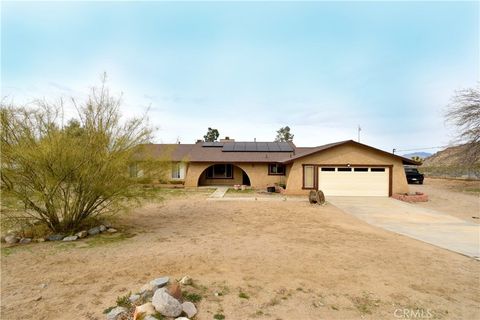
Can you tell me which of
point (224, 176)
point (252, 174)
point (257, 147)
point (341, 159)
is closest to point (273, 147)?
point (257, 147)

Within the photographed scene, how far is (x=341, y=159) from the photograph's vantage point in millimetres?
17641

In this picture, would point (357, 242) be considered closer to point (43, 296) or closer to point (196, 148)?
point (43, 296)

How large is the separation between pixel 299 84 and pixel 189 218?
39.6 ft

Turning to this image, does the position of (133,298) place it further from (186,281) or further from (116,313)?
(186,281)

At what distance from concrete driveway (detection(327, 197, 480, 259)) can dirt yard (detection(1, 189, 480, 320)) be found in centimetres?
85

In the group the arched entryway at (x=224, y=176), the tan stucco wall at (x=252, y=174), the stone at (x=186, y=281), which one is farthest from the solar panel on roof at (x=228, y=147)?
the stone at (x=186, y=281)

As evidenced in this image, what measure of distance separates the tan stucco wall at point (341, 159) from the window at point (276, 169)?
3691 mm

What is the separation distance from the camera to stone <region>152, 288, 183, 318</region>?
3.63 m

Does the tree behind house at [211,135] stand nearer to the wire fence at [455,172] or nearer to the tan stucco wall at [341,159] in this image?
the wire fence at [455,172]

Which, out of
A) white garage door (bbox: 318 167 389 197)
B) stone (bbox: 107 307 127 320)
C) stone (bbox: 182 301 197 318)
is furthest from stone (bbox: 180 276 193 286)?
white garage door (bbox: 318 167 389 197)

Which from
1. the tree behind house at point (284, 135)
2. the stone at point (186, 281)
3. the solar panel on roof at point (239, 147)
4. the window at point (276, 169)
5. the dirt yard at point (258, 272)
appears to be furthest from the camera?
the tree behind house at point (284, 135)

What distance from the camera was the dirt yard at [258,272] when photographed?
4.06 metres

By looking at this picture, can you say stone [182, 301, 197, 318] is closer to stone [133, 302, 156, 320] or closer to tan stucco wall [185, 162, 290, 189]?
stone [133, 302, 156, 320]

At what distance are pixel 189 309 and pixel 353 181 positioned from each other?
16.1 metres
